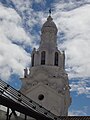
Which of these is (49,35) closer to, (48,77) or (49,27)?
(49,27)

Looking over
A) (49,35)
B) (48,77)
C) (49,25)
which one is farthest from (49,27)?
(48,77)

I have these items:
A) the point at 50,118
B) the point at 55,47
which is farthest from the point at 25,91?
the point at 50,118

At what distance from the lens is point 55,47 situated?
59031 mm

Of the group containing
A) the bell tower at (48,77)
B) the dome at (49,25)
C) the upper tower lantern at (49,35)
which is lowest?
the bell tower at (48,77)

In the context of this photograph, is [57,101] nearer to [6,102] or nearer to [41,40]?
[41,40]

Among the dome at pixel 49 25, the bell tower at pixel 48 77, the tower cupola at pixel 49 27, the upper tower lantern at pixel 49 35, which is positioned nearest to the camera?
the bell tower at pixel 48 77

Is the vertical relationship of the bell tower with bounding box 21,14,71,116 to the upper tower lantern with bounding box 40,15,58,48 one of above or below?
below

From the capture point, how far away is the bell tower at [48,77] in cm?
5406

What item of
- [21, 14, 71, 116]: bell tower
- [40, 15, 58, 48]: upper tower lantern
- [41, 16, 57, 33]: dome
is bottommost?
[21, 14, 71, 116]: bell tower

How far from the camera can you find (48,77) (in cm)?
5559

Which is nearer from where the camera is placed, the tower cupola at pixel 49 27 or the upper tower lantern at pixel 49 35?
the upper tower lantern at pixel 49 35

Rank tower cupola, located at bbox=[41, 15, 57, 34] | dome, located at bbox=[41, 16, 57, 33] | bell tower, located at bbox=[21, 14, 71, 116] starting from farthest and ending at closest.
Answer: dome, located at bbox=[41, 16, 57, 33], tower cupola, located at bbox=[41, 15, 57, 34], bell tower, located at bbox=[21, 14, 71, 116]

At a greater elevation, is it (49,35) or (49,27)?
(49,27)

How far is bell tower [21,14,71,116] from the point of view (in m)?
54.1
